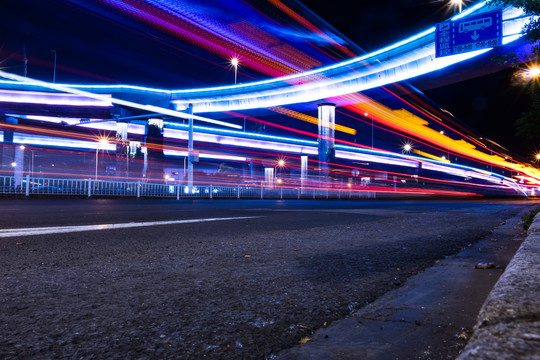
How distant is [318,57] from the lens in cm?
3347

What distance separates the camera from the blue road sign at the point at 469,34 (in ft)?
57.7

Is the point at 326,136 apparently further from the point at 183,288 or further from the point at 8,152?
the point at 8,152

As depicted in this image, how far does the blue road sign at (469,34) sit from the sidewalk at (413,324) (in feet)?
58.1

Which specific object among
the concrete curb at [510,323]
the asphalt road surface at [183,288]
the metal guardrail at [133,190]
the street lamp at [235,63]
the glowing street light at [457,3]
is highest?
the street lamp at [235,63]

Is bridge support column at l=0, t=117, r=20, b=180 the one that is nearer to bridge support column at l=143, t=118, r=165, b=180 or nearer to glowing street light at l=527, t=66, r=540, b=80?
bridge support column at l=143, t=118, r=165, b=180

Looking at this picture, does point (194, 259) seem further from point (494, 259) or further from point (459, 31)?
point (459, 31)

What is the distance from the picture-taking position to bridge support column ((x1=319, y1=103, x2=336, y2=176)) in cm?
3978

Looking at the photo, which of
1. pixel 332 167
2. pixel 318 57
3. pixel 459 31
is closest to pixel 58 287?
pixel 459 31

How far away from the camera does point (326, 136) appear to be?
131 ft

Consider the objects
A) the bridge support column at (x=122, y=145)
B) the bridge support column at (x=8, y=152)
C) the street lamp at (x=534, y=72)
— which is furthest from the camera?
the bridge support column at (x=8, y=152)

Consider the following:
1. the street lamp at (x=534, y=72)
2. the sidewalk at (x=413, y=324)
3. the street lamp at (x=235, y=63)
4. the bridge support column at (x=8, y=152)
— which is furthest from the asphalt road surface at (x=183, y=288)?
the bridge support column at (x=8, y=152)

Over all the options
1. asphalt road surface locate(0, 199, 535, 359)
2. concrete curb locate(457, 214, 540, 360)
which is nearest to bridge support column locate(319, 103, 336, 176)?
asphalt road surface locate(0, 199, 535, 359)

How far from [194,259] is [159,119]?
39254 millimetres

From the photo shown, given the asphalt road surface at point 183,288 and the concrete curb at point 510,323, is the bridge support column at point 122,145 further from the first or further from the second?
the concrete curb at point 510,323
